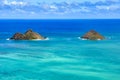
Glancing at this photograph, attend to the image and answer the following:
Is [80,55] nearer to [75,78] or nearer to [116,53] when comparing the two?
[116,53]

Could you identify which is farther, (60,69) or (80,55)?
(80,55)

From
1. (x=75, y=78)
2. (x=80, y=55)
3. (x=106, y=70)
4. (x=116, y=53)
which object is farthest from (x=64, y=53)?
(x=75, y=78)

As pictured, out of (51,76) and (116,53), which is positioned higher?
(116,53)

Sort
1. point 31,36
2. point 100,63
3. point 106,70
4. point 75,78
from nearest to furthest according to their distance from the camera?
point 75,78, point 106,70, point 100,63, point 31,36

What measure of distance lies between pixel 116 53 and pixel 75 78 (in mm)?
30171

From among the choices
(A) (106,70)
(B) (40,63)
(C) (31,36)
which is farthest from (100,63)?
(C) (31,36)

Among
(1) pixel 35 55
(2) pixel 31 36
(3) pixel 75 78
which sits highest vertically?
(2) pixel 31 36

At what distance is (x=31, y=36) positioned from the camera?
116438mm

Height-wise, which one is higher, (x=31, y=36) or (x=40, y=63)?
(x=31, y=36)

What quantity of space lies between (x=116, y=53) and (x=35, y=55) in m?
19.0

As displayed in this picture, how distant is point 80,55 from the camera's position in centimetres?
7900

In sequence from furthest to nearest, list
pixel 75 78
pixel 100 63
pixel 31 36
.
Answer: pixel 31 36, pixel 100 63, pixel 75 78

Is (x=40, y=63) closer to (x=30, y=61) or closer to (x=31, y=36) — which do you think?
(x=30, y=61)

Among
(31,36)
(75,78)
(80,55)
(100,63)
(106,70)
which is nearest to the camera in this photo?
(75,78)
